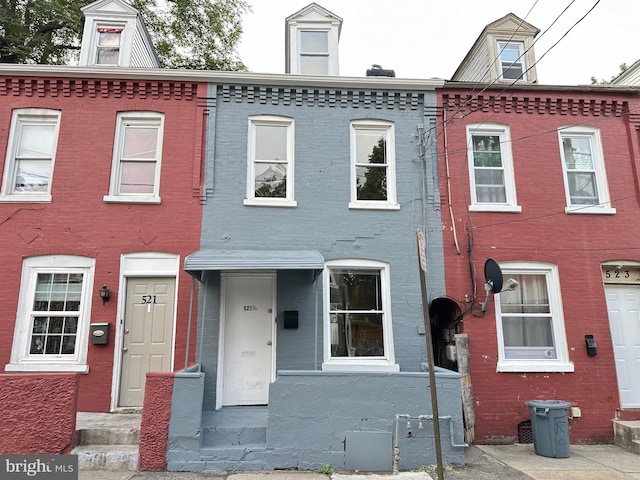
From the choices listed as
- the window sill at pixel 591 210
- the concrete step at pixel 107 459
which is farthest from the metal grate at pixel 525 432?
the concrete step at pixel 107 459

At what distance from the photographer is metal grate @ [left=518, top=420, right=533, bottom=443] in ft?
24.6

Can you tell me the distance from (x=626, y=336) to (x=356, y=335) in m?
5.41

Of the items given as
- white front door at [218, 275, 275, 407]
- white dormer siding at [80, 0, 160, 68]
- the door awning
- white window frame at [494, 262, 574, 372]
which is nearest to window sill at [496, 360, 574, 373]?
white window frame at [494, 262, 574, 372]

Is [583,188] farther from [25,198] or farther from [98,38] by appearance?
[25,198]

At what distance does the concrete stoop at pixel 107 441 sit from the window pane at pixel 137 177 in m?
4.16

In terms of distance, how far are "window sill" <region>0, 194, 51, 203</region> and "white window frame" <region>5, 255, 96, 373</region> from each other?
3.56 feet

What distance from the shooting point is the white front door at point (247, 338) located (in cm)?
753

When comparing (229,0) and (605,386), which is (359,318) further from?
(229,0)

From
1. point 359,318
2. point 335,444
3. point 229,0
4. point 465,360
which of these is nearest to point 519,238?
point 465,360

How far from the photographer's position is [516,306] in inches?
326

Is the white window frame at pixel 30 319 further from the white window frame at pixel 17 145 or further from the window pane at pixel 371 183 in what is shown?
the window pane at pixel 371 183

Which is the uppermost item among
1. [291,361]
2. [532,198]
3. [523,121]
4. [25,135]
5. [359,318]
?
[523,121]

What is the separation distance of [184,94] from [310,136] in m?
2.72

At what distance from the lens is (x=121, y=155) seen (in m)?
8.32
